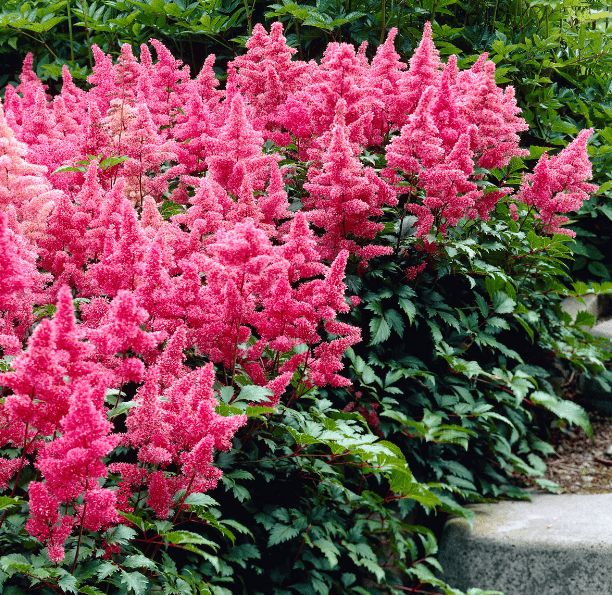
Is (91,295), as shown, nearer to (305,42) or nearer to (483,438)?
(483,438)

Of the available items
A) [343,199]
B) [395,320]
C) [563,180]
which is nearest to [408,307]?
[395,320]

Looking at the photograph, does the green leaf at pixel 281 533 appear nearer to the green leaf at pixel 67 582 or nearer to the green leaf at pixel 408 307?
the green leaf at pixel 67 582

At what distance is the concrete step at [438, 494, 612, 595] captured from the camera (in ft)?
9.73

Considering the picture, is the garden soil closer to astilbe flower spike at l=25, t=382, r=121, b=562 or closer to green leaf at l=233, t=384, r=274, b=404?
green leaf at l=233, t=384, r=274, b=404

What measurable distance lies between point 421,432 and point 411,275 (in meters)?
0.91

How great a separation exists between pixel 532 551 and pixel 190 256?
2200mm

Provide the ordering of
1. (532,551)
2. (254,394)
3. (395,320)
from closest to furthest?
(254,394) → (532,551) → (395,320)

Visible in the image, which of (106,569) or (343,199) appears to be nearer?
(106,569)

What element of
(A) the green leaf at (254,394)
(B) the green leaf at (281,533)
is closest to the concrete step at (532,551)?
(B) the green leaf at (281,533)

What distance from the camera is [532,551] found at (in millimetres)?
3055

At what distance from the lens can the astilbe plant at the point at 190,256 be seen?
5.21ft

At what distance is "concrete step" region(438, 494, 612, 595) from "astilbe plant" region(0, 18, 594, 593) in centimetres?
87

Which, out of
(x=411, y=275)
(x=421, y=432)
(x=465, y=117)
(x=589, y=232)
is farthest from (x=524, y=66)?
(x=421, y=432)

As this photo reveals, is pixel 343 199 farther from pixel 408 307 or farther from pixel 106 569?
pixel 106 569
